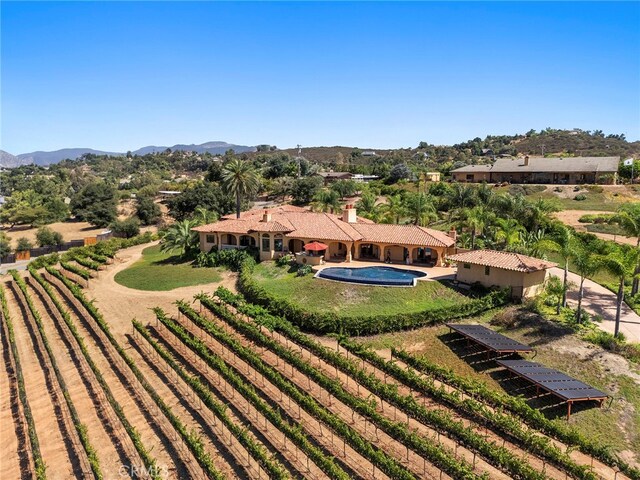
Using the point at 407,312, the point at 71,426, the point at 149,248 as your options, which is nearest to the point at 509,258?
the point at 407,312

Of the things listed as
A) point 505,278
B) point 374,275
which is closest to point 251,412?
point 374,275

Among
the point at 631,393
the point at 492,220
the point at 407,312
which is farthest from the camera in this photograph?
the point at 492,220

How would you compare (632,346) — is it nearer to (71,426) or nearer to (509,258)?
(509,258)

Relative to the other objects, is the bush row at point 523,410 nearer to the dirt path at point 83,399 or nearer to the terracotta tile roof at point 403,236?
the dirt path at point 83,399

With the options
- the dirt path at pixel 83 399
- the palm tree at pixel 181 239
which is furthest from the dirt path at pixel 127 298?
the palm tree at pixel 181 239

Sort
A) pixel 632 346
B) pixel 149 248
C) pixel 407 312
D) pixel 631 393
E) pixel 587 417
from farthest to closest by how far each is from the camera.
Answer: pixel 149 248, pixel 407 312, pixel 632 346, pixel 631 393, pixel 587 417

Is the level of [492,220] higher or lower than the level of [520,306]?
higher
